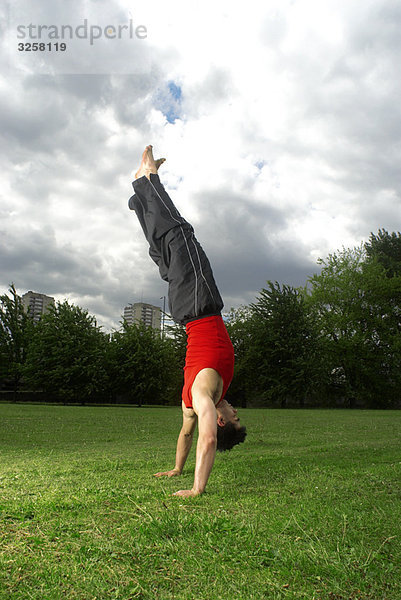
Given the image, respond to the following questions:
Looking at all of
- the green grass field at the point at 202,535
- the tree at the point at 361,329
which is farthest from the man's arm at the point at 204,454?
the tree at the point at 361,329

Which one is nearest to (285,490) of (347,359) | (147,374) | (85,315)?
(147,374)

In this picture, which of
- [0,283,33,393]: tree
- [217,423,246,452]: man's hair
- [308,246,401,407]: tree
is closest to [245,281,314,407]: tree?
[308,246,401,407]: tree

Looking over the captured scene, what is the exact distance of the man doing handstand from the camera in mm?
3729

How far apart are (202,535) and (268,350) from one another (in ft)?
117

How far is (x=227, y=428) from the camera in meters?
4.52

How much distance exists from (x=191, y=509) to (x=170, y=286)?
2022 millimetres

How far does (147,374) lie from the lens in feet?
128

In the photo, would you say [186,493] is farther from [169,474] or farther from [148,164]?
[148,164]

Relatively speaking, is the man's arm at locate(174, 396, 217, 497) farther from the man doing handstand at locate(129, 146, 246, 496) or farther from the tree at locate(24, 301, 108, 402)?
the tree at locate(24, 301, 108, 402)

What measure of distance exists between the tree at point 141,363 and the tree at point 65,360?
4.59 ft

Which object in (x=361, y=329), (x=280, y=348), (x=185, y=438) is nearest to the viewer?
(x=185, y=438)

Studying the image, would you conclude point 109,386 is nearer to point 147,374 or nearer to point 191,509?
point 147,374

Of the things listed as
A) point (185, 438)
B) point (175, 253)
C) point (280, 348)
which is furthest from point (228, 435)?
point (280, 348)

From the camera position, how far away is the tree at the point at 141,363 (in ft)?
128
